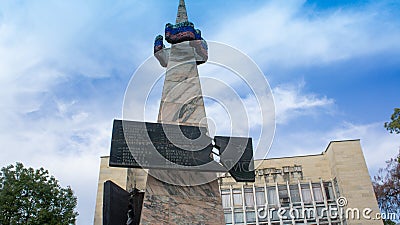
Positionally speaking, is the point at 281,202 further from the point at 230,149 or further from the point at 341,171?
the point at 230,149

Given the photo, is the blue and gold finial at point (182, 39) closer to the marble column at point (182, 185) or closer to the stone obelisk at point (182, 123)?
the stone obelisk at point (182, 123)

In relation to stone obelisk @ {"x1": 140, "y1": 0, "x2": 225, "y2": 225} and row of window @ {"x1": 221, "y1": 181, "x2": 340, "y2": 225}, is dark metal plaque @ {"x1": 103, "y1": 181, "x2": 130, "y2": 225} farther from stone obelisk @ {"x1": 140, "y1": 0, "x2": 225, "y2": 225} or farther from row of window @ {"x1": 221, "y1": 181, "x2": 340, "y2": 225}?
row of window @ {"x1": 221, "y1": 181, "x2": 340, "y2": 225}

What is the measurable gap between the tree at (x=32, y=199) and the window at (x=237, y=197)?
12.2 m

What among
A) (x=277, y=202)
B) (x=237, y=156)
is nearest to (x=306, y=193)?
(x=277, y=202)

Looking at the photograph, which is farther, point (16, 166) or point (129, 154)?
point (16, 166)

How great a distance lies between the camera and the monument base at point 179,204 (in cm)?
751

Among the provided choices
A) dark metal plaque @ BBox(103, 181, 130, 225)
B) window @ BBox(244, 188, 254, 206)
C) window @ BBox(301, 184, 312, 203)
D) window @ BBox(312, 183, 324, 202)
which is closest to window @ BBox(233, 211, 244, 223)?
window @ BBox(244, 188, 254, 206)

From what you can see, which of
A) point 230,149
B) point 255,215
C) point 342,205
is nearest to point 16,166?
point 230,149

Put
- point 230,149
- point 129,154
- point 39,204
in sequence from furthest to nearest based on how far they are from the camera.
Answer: point 39,204
point 230,149
point 129,154

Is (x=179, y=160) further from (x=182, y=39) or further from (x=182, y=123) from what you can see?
(x=182, y=39)

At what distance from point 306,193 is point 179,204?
63.9ft

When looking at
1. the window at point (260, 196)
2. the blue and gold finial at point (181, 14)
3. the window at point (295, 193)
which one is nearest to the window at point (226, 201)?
the window at point (260, 196)

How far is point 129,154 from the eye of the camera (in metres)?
7.84

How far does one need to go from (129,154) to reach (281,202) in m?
19.6
